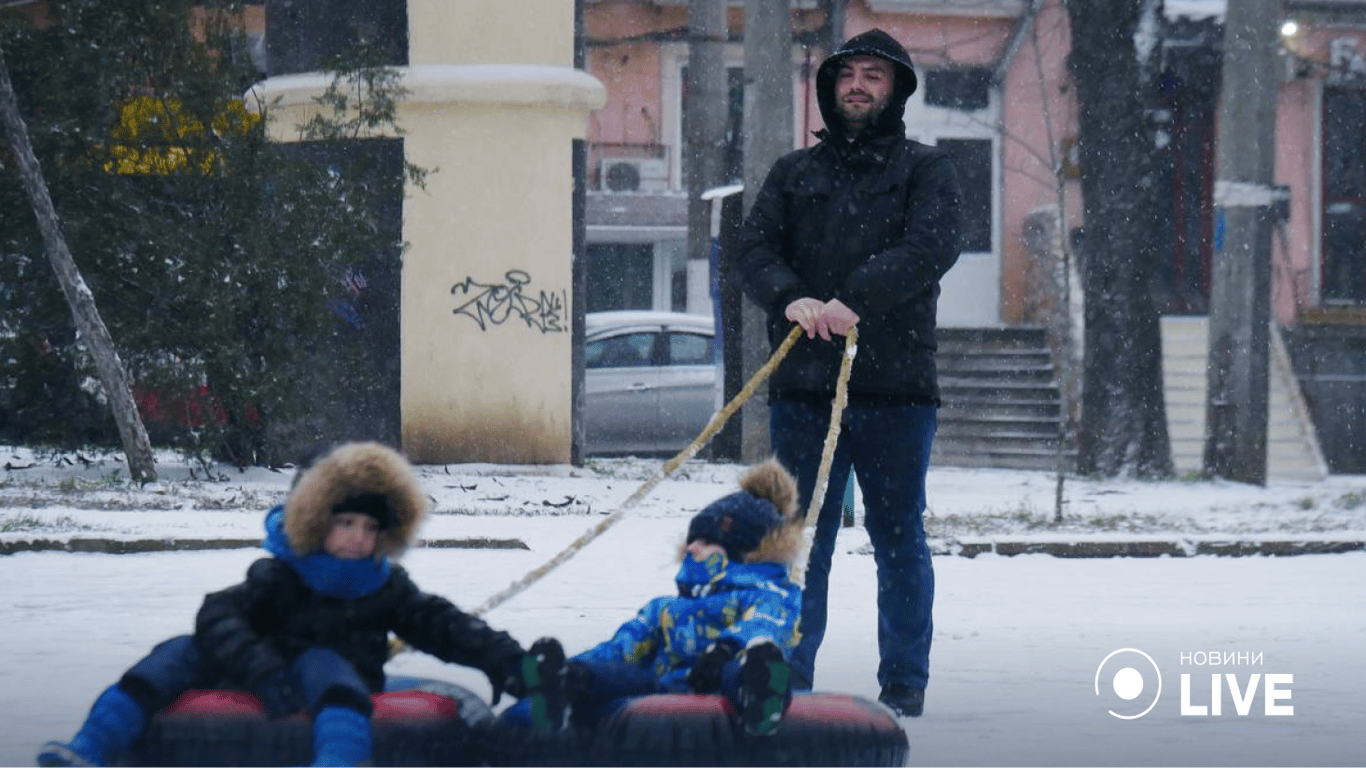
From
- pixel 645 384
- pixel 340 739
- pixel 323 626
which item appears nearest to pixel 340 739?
pixel 340 739

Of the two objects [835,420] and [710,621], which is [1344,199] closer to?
[835,420]

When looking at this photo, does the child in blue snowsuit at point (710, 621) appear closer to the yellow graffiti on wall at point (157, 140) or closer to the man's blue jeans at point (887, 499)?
the man's blue jeans at point (887, 499)

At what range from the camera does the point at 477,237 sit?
17.0 meters

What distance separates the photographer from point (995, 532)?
1205 cm

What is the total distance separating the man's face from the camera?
20.6 feet

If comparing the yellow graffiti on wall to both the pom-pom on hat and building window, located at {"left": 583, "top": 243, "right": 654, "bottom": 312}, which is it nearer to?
the pom-pom on hat

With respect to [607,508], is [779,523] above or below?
above

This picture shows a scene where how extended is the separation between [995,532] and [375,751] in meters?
7.57

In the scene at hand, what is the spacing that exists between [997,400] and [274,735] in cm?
1740

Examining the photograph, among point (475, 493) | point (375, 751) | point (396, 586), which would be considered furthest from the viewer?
point (475, 493)

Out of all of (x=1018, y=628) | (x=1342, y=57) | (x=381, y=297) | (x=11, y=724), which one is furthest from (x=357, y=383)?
(x=1342, y=57)

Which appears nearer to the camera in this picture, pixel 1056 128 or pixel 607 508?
pixel 607 508

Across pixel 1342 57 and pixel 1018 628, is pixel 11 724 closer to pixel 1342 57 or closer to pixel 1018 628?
pixel 1018 628

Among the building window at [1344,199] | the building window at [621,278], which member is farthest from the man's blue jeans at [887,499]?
the building window at [621,278]
